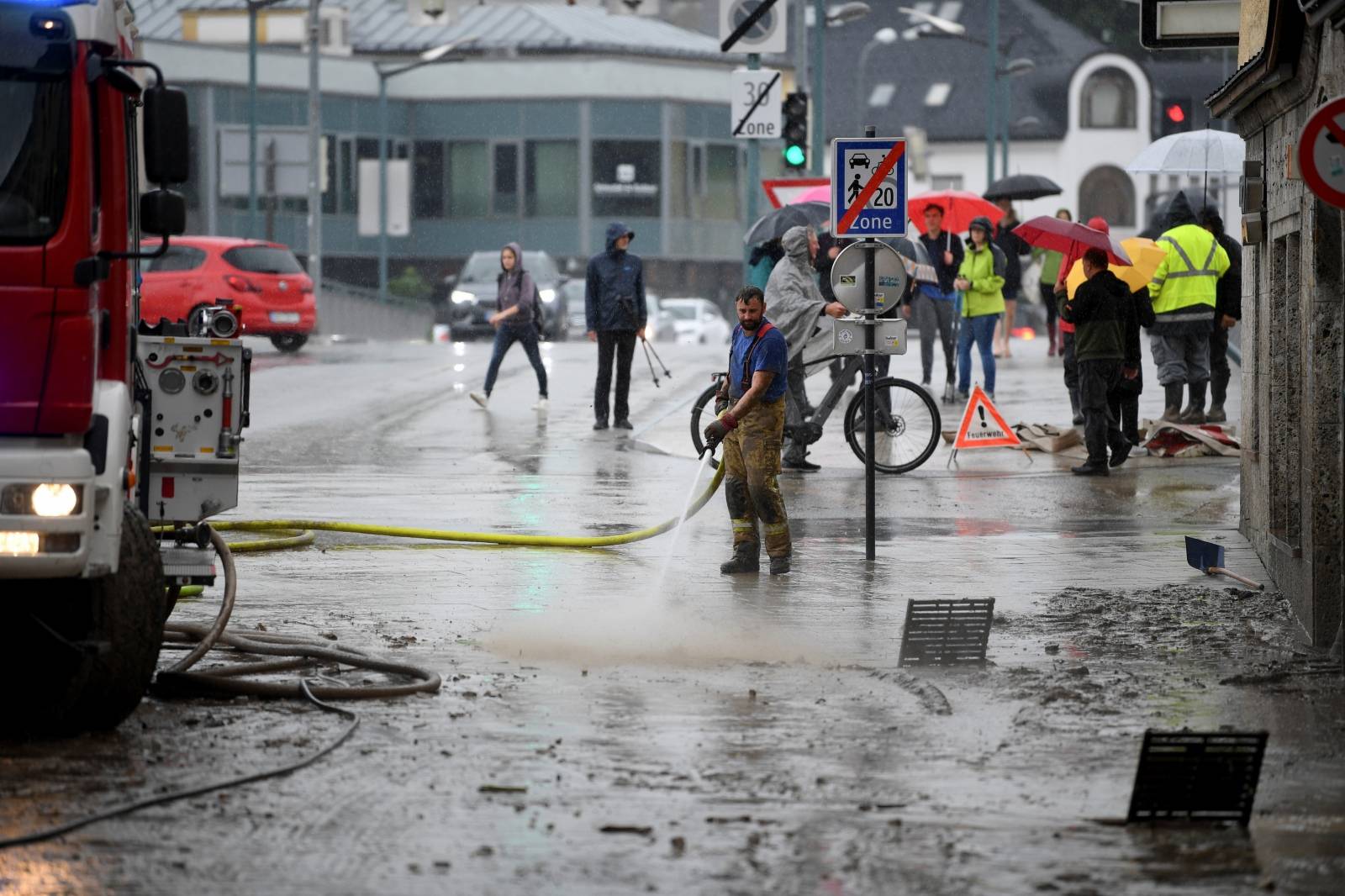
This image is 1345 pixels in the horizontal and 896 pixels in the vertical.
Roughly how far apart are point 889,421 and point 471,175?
174 feet

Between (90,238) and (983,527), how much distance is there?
27.2 ft

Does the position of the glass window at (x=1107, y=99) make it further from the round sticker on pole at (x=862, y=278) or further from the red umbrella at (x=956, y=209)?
the round sticker on pole at (x=862, y=278)

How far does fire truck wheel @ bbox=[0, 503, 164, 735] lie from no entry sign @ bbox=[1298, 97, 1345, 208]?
14.8 ft

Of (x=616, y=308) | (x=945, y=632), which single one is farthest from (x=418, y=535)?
(x=616, y=308)

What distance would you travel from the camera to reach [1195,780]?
6.73 metres

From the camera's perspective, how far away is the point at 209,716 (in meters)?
8.23

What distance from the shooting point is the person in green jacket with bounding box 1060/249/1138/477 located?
1744 cm

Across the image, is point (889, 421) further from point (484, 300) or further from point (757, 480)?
point (484, 300)

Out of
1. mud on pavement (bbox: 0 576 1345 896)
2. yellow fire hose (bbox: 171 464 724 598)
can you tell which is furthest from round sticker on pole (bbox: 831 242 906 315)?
mud on pavement (bbox: 0 576 1345 896)

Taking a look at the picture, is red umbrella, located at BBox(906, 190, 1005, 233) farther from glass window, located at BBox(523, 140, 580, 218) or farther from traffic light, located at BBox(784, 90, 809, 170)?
glass window, located at BBox(523, 140, 580, 218)

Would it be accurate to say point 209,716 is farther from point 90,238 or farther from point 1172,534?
point 1172,534

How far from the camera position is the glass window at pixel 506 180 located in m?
69.6

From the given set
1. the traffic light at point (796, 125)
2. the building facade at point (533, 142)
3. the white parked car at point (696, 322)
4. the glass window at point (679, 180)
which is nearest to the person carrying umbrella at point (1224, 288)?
the traffic light at point (796, 125)

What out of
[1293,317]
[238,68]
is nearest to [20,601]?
[1293,317]
